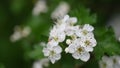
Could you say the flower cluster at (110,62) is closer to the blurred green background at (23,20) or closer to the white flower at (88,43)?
the white flower at (88,43)

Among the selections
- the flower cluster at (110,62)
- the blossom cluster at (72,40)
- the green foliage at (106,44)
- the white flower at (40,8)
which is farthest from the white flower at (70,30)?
the white flower at (40,8)

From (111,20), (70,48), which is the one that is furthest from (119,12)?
(70,48)

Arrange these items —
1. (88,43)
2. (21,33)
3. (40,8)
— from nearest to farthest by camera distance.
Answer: (88,43), (21,33), (40,8)

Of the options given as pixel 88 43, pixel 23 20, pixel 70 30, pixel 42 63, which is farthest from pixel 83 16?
pixel 23 20

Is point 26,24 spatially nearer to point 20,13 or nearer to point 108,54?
point 20,13

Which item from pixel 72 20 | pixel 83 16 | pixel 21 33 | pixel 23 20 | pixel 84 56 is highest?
pixel 23 20

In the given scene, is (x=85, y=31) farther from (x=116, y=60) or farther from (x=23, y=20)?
(x=23, y=20)

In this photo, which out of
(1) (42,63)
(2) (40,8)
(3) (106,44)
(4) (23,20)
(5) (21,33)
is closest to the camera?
(3) (106,44)

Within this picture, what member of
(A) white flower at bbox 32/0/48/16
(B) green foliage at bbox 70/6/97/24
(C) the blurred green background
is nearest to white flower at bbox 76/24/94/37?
(B) green foliage at bbox 70/6/97/24
